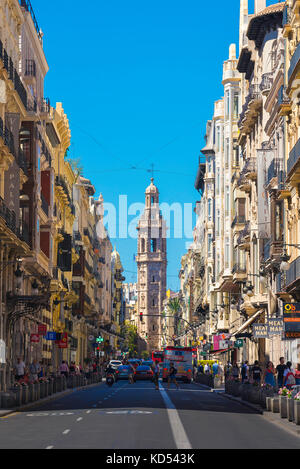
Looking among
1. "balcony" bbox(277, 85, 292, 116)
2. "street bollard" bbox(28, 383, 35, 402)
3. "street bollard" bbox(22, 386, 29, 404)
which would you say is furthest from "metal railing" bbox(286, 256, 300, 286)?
"street bollard" bbox(22, 386, 29, 404)

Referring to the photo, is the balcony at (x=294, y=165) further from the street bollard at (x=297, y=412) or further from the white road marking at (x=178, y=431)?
the street bollard at (x=297, y=412)

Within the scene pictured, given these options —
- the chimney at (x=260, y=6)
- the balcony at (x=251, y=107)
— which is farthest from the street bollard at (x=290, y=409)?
the chimney at (x=260, y=6)

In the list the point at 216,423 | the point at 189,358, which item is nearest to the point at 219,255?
the point at 189,358

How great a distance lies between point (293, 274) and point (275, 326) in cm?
424

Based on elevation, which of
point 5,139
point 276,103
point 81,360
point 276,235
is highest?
point 276,103

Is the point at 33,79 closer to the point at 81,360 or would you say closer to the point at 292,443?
the point at 292,443

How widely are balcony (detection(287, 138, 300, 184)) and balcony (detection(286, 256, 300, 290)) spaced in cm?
382

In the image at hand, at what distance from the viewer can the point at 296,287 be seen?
44.6 meters

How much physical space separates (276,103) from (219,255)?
43265 millimetres

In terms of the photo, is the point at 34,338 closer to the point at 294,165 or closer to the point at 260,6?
the point at 294,165

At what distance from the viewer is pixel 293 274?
4431 cm

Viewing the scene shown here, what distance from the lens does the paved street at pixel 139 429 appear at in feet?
69.0

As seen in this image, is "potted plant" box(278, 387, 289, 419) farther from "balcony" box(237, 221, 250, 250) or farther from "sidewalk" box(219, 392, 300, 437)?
"balcony" box(237, 221, 250, 250)

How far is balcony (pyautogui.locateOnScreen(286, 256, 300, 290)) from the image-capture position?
42688 millimetres
